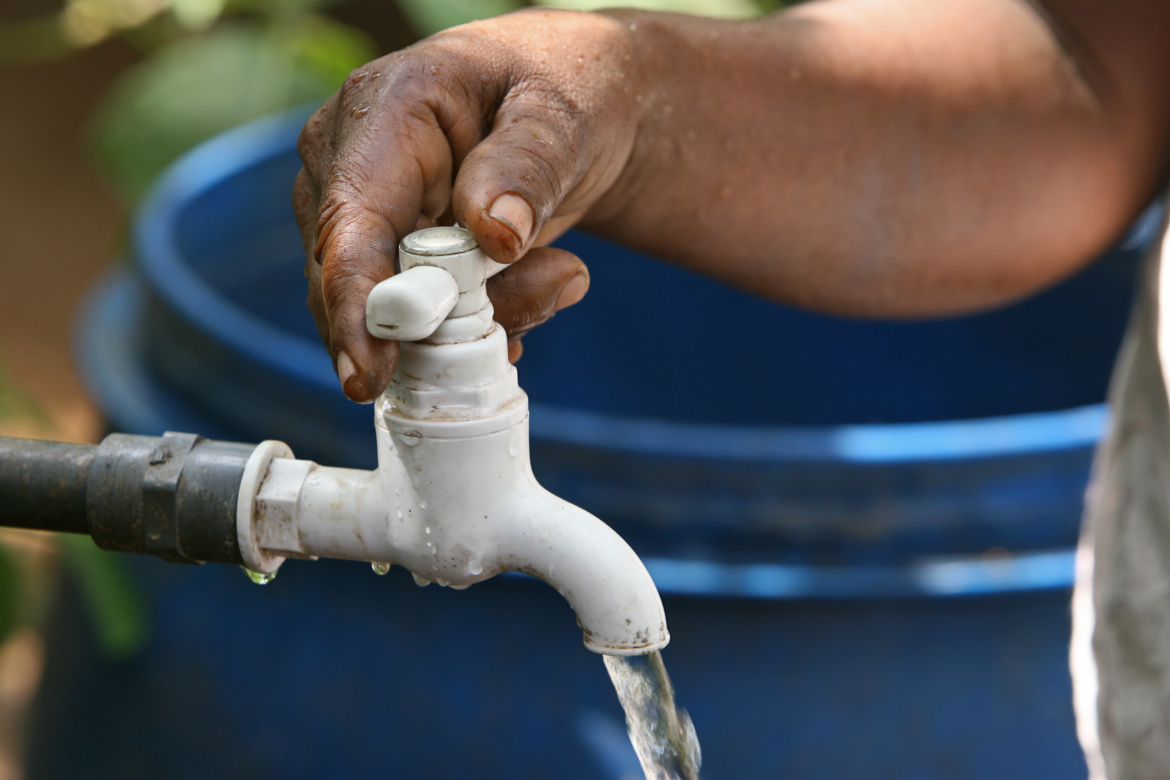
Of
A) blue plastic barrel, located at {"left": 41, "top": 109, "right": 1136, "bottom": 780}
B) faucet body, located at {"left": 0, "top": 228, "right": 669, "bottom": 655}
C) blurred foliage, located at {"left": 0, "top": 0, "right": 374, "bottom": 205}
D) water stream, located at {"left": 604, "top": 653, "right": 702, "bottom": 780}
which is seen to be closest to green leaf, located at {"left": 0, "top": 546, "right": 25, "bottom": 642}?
blue plastic barrel, located at {"left": 41, "top": 109, "right": 1136, "bottom": 780}

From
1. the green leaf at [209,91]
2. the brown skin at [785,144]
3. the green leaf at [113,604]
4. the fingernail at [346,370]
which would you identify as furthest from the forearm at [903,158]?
the green leaf at [209,91]

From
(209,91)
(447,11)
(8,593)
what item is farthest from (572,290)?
(209,91)

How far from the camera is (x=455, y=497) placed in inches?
16.0

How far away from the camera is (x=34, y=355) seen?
6.69ft

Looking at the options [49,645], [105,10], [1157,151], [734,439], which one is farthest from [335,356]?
[105,10]

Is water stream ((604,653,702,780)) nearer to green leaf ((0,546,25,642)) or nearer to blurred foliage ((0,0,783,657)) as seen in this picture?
green leaf ((0,546,25,642))

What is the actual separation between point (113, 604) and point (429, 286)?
0.59 metres

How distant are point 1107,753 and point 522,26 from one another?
48 centimetres

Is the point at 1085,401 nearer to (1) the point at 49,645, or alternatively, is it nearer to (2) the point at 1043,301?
(2) the point at 1043,301

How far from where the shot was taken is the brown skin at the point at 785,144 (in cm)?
44

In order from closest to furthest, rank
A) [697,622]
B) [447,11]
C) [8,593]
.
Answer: [697,622] → [8,593] → [447,11]

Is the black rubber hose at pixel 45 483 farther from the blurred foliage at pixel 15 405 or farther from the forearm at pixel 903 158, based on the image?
the blurred foliage at pixel 15 405

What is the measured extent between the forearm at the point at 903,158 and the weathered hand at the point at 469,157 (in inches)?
3.5

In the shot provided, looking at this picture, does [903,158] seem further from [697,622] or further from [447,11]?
[447,11]
